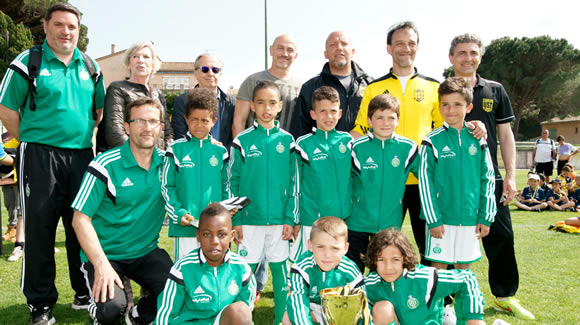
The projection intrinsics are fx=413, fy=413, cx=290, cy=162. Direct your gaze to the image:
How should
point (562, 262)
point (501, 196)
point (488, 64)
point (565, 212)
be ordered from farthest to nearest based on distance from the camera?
point (488, 64), point (565, 212), point (562, 262), point (501, 196)

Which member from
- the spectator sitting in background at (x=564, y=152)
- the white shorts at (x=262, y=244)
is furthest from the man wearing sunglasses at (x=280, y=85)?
the spectator sitting in background at (x=564, y=152)

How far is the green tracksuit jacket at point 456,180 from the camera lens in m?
3.72

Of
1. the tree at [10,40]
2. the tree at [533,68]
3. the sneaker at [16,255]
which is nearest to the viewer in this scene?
the sneaker at [16,255]

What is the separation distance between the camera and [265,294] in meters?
4.96

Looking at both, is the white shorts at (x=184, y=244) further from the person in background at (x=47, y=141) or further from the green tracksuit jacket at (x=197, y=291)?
the person in background at (x=47, y=141)

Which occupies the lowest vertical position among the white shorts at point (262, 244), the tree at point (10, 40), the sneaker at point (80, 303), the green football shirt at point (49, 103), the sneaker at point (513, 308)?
the sneaker at point (80, 303)

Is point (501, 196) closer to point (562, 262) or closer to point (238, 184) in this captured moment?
point (238, 184)

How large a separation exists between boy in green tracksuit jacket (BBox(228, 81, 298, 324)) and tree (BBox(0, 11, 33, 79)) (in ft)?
103

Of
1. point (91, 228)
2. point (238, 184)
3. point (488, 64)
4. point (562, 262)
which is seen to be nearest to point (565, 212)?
point (562, 262)

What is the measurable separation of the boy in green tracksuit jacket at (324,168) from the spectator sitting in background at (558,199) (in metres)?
11.4

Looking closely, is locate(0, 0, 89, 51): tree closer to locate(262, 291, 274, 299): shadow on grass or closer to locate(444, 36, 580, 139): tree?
locate(262, 291, 274, 299): shadow on grass

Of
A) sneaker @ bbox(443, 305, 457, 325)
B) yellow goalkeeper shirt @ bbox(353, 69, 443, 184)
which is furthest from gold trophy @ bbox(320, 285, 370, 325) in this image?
yellow goalkeeper shirt @ bbox(353, 69, 443, 184)

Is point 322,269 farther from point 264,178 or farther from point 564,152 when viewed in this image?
point 564,152

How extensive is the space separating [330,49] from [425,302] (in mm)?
2920
